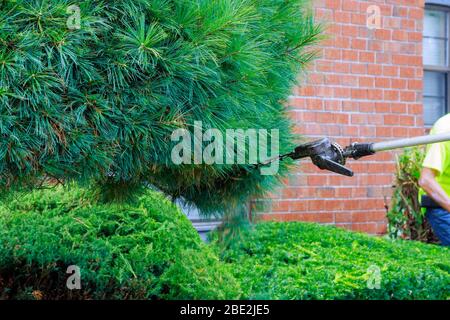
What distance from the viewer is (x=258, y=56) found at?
2799mm

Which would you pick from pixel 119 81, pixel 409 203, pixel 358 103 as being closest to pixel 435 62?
pixel 358 103

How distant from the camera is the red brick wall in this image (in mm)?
6699

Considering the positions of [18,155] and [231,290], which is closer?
[18,155]

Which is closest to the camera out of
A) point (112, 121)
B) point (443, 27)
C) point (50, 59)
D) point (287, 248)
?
point (50, 59)

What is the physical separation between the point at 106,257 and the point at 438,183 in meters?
2.61

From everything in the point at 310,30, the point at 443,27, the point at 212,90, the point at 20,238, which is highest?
the point at 443,27

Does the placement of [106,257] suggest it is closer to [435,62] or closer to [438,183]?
[438,183]

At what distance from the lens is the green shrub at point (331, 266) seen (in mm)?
4383

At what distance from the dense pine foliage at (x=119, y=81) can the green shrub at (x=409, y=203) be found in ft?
12.8

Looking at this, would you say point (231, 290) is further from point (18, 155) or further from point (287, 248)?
point (18, 155)

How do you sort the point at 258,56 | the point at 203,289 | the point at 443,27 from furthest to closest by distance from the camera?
1. the point at 443,27
2. the point at 203,289
3. the point at 258,56

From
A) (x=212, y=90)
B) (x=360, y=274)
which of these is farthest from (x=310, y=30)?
(x=360, y=274)

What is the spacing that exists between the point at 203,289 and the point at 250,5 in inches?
67.5

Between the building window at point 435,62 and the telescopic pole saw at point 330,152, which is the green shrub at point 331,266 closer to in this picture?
the telescopic pole saw at point 330,152
